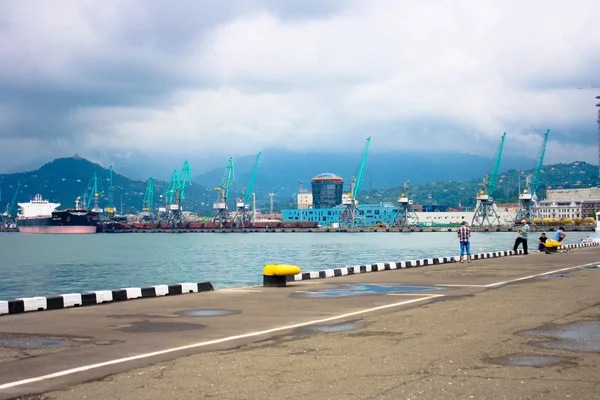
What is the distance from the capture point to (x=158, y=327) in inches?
476

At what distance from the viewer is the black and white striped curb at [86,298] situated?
47.7ft

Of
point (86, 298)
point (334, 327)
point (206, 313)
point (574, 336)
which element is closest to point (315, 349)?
point (334, 327)

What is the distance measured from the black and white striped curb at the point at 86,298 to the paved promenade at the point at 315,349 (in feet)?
1.61

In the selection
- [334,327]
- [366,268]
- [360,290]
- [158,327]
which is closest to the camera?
[334,327]

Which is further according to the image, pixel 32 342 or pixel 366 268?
pixel 366 268

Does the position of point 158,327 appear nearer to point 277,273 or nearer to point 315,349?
point 315,349

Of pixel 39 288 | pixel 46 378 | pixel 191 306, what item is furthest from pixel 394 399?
pixel 39 288

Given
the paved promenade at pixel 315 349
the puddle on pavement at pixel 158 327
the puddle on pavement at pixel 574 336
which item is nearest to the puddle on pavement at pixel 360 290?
the paved promenade at pixel 315 349

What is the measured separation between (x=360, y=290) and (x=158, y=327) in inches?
323

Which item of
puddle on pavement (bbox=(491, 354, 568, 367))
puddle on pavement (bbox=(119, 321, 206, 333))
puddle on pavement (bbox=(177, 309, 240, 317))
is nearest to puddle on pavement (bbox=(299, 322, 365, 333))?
puddle on pavement (bbox=(119, 321, 206, 333))

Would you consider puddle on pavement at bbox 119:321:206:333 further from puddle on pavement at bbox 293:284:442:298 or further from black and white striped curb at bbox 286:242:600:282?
black and white striped curb at bbox 286:242:600:282

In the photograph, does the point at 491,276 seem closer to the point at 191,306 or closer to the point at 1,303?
the point at 191,306

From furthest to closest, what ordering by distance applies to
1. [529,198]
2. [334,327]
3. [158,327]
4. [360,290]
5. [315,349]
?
[529,198], [360,290], [158,327], [334,327], [315,349]

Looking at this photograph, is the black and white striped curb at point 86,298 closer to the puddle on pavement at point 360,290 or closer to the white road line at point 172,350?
the puddle on pavement at point 360,290
